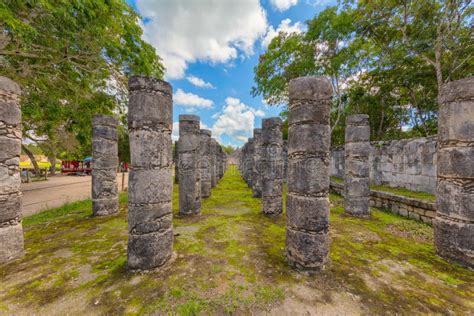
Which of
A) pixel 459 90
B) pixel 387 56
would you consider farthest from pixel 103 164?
pixel 387 56

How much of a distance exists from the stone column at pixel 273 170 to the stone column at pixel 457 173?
4.10m

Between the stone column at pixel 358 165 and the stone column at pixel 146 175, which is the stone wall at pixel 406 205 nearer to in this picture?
the stone column at pixel 358 165

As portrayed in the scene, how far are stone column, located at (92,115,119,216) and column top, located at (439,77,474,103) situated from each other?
9.20 m

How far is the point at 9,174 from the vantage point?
13.2 ft

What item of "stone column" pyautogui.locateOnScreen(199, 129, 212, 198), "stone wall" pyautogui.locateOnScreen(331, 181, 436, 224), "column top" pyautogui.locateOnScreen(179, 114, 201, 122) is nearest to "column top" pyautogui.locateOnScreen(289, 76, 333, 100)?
"column top" pyautogui.locateOnScreen(179, 114, 201, 122)

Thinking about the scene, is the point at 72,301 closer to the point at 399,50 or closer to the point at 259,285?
the point at 259,285

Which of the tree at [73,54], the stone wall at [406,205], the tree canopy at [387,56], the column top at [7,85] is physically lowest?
the stone wall at [406,205]

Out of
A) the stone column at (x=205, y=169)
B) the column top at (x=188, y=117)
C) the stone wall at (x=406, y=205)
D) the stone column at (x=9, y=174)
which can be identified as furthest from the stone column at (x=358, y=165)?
the stone column at (x=9, y=174)

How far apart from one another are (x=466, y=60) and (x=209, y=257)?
1696 cm

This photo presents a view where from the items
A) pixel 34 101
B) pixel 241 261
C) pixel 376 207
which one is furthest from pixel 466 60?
pixel 34 101

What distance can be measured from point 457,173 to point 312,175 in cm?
297

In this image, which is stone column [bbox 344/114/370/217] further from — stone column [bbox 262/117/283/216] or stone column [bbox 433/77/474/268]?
stone column [bbox 433/77/474/268]

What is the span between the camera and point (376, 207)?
8.24 metres

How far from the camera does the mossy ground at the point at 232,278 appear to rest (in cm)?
276
